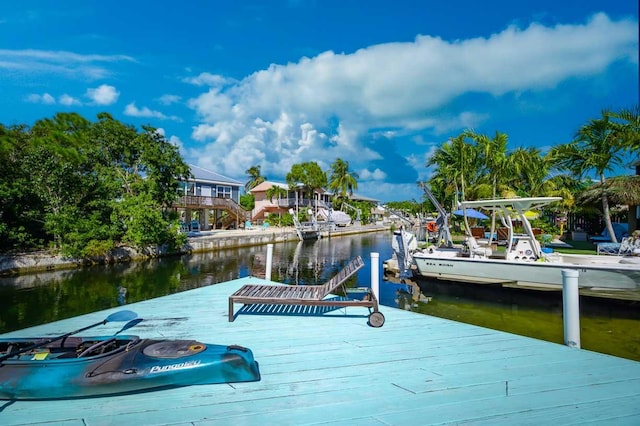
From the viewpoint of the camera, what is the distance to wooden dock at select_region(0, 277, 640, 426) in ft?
9.80

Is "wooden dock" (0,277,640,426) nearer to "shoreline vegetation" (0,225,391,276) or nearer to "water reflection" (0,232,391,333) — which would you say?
"water reflection" (0,232,391,333)

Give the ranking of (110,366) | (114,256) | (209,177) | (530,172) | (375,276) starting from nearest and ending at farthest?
(110,366), (375,276), (114,256), (530,172), (209,177)

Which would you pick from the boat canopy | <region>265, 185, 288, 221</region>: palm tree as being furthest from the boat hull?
<region>265, 185, 288, 221</region>: palm tree

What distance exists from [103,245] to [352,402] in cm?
2130

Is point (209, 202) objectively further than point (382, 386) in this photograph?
Yes

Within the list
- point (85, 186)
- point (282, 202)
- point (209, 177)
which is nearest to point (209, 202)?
point (209, 177)

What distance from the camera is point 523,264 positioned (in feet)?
39.1

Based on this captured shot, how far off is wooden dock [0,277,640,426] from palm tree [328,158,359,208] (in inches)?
2239

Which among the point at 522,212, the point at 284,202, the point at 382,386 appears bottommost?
the point at 382,386

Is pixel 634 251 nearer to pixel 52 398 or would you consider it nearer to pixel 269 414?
pixel 269 414

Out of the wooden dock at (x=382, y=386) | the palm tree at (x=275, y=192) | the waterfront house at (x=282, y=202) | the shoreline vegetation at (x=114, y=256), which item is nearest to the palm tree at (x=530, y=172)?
the shoreline vegetation at (x=114, y=256)

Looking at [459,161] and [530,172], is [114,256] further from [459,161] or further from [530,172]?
[530,172]

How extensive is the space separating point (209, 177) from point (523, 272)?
115 feet

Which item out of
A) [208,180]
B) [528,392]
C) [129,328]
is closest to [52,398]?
[129,328]
